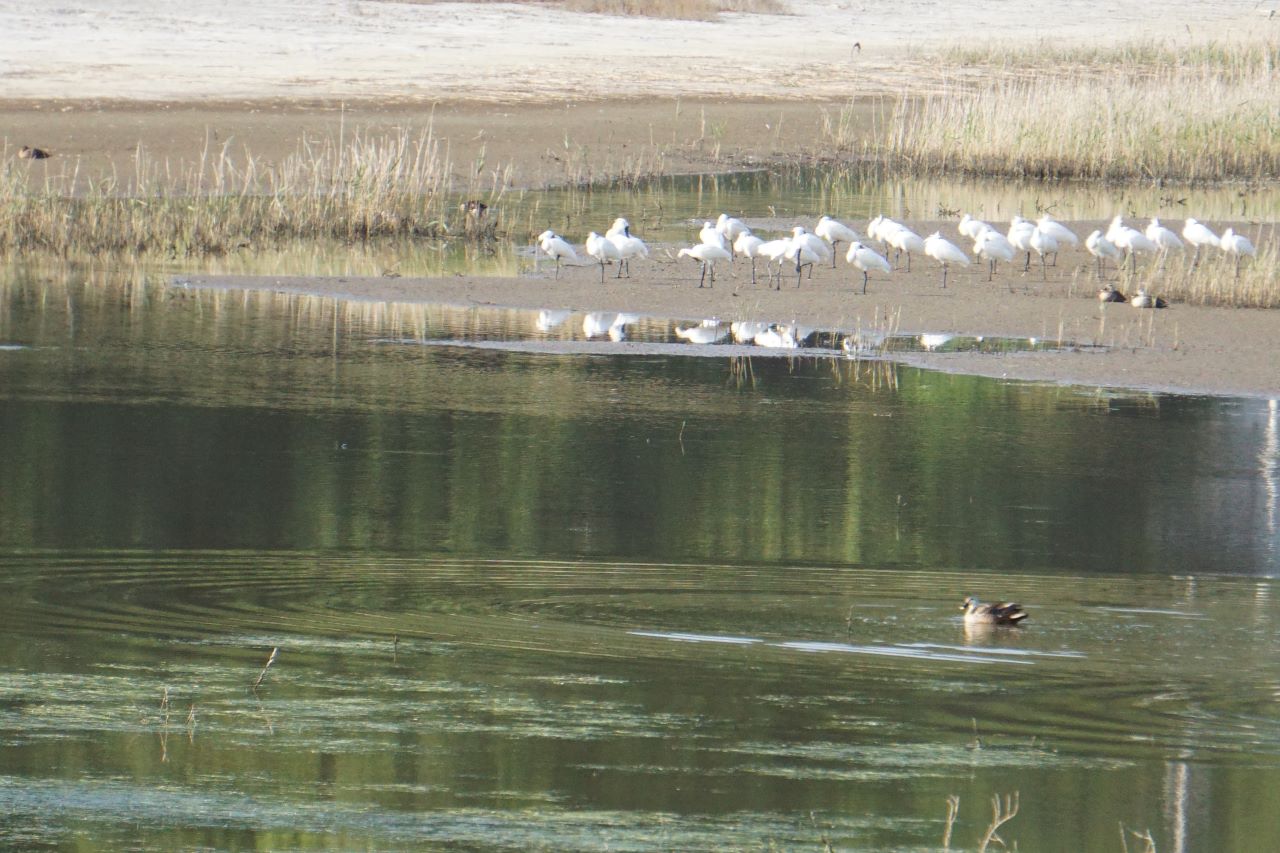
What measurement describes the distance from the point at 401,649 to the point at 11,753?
66.5 inches

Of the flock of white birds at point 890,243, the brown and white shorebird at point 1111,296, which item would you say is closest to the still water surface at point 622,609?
the flock of white birds at point 890,243

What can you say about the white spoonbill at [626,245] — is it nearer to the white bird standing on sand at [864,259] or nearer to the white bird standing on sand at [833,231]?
the white bird standing on sand at [864,259]

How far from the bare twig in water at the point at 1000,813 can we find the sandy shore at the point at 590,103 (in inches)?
359

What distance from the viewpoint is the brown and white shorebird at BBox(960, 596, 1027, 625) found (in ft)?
26.2

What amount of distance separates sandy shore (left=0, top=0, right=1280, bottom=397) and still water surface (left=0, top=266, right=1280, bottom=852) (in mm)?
3284

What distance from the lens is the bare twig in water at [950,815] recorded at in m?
5.53

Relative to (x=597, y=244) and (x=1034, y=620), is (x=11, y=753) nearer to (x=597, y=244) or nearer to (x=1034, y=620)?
(x=1034, y=620)

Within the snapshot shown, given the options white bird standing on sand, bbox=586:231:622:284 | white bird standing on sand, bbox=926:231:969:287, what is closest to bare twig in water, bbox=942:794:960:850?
white bird standing on sand, bbox=926:231:969:287

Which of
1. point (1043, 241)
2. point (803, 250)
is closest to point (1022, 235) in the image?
point (1043, 241)

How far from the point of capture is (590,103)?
1532 inches

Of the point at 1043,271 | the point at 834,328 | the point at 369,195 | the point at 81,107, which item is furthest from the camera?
the point at 81,107

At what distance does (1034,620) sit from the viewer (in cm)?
831

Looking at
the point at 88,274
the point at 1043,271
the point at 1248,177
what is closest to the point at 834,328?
the point at 1043,271

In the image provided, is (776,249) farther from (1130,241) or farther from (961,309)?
(1130,241)
